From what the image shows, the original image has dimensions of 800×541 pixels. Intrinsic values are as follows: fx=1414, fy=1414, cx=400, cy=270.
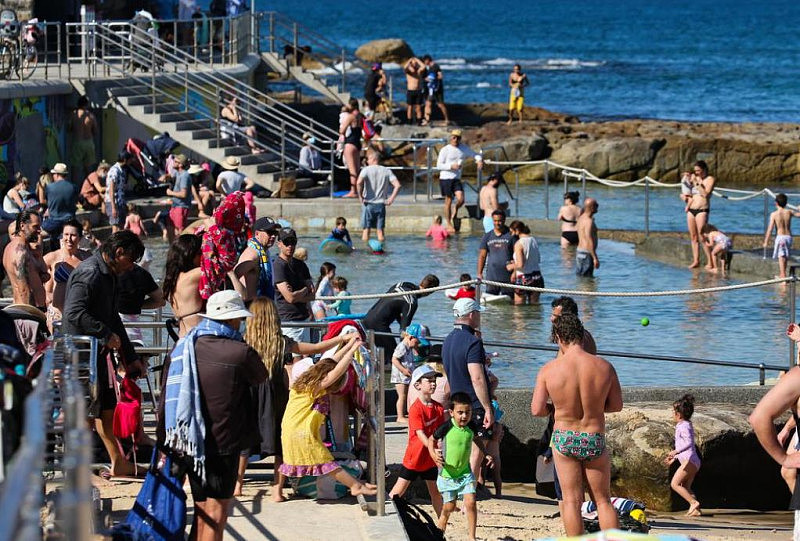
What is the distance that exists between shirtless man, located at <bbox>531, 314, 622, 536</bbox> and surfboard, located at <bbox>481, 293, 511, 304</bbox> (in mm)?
9438

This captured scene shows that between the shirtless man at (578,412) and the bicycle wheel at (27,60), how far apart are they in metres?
17.8

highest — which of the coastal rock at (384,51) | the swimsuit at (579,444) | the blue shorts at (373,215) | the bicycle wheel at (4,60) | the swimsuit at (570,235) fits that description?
the coastal rock at (384,51)

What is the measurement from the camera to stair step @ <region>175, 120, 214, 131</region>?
85.9ft

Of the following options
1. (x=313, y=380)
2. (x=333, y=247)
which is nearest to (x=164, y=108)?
(x=333, y=247)

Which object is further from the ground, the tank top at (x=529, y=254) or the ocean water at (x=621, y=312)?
the tank top at (x=529, y=254)

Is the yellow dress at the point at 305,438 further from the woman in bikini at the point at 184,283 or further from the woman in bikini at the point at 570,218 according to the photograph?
the woman in bikini at the point at 570,218

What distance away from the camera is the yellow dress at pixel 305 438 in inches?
323

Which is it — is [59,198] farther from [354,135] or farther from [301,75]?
[301,75]

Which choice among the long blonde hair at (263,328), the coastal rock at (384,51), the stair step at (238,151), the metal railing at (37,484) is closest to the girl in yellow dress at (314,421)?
the long blonde hair at (263,328)

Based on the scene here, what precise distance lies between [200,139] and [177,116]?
855 millimetres

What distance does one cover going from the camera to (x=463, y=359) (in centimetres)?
936

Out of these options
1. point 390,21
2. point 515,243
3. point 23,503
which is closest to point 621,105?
point 515,243

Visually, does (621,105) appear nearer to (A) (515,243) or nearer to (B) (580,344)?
(A) (515,243)

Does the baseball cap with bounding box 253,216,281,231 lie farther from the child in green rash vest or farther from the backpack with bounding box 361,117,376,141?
the backpack with bounding box 361,117,376,141
